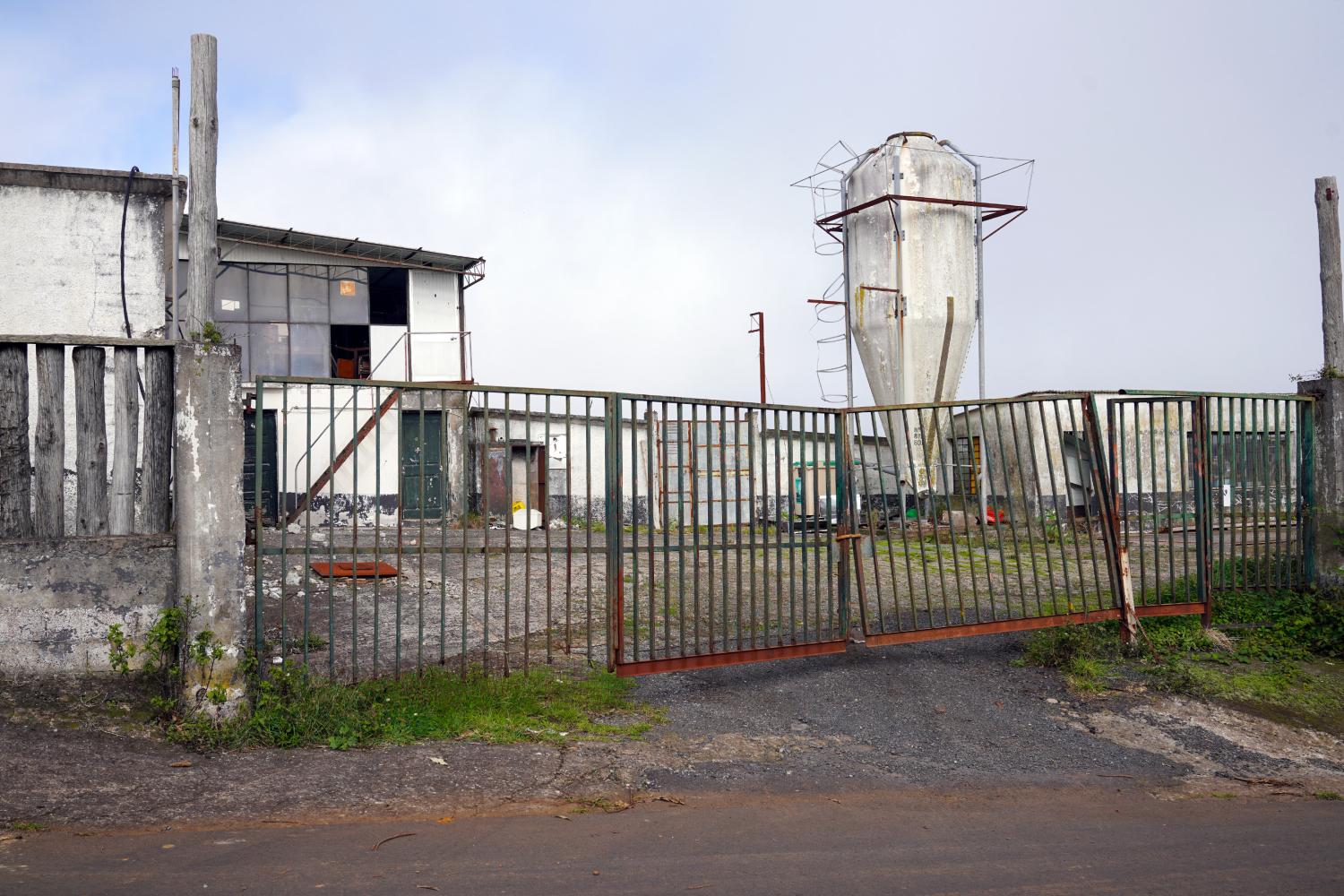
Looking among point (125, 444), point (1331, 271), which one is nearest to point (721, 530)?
point (125, 444)

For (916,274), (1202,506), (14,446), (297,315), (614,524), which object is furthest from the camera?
(297,315)

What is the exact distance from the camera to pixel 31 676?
5316mm

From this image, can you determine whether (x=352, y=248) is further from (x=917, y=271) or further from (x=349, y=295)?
(x=917, y=271)

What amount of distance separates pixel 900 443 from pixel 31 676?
17686 mm

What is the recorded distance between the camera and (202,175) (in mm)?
5801

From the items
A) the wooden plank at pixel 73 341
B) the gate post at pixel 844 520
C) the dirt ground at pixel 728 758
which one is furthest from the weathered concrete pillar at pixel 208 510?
the gate post at pixel 844 520

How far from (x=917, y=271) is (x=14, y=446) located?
59.9 ft

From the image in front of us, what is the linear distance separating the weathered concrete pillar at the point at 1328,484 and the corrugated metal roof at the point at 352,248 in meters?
19.1

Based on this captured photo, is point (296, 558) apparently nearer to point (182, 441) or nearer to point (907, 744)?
point (182, 441)

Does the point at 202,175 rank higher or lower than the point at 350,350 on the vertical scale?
lower

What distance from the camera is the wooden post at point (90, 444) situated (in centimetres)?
548

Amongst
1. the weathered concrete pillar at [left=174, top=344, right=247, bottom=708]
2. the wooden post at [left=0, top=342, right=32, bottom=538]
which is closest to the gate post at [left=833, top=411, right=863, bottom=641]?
the weathered concrete pillar at [left=174, top=344, right=247, bottom=708]

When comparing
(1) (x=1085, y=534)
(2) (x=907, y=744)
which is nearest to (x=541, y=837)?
(2) (x=907, y=744)

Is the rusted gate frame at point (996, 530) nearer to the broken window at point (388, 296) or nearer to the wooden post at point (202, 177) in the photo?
the wooden post at point (202, 177)
